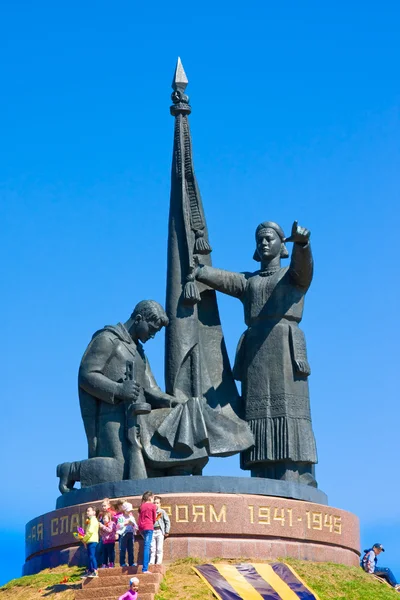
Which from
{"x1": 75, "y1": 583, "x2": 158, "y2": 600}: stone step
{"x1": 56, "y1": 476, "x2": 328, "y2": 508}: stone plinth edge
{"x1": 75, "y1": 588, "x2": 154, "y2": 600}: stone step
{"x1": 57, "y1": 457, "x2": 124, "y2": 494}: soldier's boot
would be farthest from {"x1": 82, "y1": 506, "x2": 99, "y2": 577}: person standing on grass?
{"x1": 57, "y1": 457, "x2": 124, "y2": 494}: soldier's boot

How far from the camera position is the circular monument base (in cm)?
1934

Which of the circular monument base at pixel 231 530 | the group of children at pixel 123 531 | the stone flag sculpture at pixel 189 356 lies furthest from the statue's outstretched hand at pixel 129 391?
the group of children at pixel 123 531

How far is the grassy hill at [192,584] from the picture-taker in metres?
17.8

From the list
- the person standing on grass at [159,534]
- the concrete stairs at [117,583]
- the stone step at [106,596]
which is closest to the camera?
the stone step at [106,596]

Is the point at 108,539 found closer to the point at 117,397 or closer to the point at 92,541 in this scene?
the point at 92,541

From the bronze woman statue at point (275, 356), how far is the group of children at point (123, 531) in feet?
11.4

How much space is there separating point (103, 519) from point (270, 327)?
Result: 17.8 ft

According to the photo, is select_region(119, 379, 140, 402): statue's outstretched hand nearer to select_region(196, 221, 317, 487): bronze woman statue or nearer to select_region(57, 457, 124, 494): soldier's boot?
select_region(57, 457, 124, 494): soldier's boot

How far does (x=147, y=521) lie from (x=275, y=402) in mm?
4904

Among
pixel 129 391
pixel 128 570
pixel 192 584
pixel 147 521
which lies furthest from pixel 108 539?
pixel 129 391

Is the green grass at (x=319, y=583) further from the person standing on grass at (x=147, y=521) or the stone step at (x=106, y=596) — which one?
the person standing on grass at (x=147, y=521)

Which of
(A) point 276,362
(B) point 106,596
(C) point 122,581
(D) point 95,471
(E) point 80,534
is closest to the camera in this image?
(B) point 106,596

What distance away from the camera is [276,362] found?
22156mm

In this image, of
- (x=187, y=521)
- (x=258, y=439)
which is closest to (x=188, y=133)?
(x=258, y=439)
